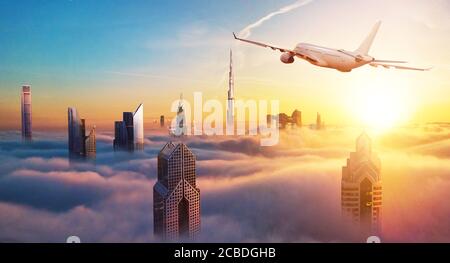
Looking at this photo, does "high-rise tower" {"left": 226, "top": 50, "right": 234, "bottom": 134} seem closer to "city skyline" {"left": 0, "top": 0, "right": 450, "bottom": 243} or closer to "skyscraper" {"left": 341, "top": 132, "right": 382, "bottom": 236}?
"city skyline" {"left": 0, "top": 0, "right": 450, "bottom": 243}

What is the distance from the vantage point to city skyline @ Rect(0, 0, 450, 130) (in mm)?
1999

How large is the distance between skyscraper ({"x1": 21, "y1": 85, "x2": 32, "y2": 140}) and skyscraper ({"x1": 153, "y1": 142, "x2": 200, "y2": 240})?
69 cm

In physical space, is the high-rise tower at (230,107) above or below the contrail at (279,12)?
below

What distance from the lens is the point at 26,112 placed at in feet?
6.56

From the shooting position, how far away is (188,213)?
2.04m

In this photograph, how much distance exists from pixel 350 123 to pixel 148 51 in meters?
1.14

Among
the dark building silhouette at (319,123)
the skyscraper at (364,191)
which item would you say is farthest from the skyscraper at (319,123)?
the skyscraper at (364,191)

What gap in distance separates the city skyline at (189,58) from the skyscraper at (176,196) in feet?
0.80

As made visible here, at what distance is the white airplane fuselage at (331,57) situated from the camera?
204 centimetres

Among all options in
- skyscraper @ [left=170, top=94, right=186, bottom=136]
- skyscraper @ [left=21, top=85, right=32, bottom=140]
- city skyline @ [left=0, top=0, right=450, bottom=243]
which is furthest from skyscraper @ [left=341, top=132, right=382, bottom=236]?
skyscraper @ [left=21, top=85, right=32, bottom=140]

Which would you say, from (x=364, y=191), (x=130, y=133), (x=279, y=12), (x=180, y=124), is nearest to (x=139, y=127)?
(x=130, y=133)

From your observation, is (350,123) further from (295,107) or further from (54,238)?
(54,238)

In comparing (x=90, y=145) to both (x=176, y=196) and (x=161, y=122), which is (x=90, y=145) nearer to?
(x=161, y=122)

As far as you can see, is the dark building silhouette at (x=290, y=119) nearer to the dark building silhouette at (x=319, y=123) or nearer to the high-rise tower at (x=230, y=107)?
the dark building silhouette at (x=319, y=123)
